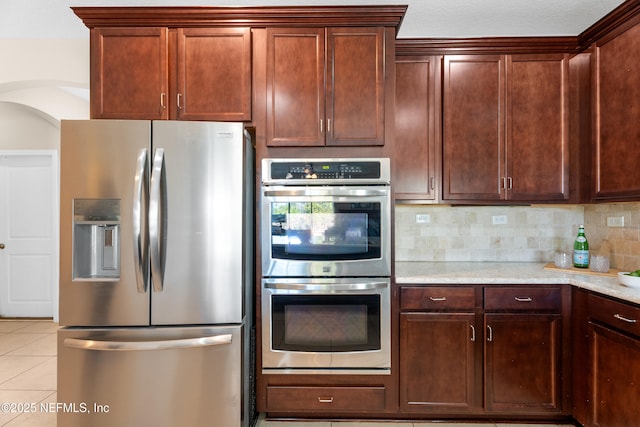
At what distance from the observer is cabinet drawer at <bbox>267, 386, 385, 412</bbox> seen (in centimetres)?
218

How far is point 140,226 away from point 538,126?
2589 mm

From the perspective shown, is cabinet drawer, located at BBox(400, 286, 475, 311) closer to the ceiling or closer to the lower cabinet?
the lower cabinet

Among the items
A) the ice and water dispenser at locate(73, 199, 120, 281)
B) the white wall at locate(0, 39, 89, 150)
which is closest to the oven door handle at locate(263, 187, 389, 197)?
the ice and water dispenser at locate(73, 199, 120, 281)

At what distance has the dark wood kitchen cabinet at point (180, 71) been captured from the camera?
2213 mm

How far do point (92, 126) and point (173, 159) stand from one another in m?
0.43

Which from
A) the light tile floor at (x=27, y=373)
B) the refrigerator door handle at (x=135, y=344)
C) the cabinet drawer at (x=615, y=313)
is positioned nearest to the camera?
the cabinet drawer at (x=615, y=313)

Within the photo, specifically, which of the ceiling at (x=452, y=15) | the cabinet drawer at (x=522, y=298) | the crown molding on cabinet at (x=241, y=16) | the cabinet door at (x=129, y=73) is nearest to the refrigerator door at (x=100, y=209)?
the cabinet door at (x=129, y=73)

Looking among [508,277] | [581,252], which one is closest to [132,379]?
[508,277]

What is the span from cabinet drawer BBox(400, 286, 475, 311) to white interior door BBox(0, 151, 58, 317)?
4364 millimetres

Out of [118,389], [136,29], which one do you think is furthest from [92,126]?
[118,389]

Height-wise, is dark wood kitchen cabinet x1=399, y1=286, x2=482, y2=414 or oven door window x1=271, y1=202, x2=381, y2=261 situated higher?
oven door window x1=271, y1=202, x2=381, y2=261

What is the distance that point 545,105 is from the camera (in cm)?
247

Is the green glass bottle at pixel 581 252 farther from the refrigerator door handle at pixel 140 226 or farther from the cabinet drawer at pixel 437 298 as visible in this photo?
the refrigerator door handle at pixel 140 226

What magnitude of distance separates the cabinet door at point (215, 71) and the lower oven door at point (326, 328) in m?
1.13
